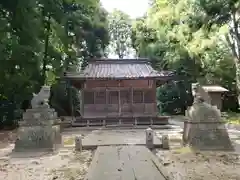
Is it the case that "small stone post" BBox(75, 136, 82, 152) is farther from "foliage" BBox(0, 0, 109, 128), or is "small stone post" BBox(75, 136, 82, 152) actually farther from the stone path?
"foliage" BBox(0, 0, 109, 128)

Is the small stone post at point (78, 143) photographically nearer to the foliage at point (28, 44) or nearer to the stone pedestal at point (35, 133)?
the stone pedestal at point (35, 133)

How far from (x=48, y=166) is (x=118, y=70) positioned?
18226 millimetres

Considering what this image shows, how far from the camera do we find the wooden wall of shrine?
23.8m

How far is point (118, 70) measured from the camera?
26375 millimetres

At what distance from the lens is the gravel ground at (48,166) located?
7371 millimetres

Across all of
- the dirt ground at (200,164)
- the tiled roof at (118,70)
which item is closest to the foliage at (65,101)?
the tiled roof at (118,70)

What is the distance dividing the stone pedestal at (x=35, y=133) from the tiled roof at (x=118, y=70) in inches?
466

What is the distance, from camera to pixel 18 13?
1853cm

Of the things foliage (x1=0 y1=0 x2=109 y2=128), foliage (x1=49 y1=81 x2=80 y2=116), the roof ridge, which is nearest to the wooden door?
foliage (x1=0 y1=0 x2=109 y2=128)

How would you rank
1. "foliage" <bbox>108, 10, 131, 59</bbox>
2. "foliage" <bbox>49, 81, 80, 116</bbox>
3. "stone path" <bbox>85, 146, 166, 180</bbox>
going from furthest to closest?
1. "foliage" <bbox>108, 10, 131, 59</bbox>
2. "foliage" <bbox>49, 81, 80, 116</bbox>
3. "stone path" <bbox>85, 146, 166, 180</bbox>

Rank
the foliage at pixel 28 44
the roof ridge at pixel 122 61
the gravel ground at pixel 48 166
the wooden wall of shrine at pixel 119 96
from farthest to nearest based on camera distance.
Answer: the roof ridge at pixel 122 61 → the wooden wall of shrine at pixel 119 96 → the foliage at pixel 28 44 → the gravel ground at pixel 48 166

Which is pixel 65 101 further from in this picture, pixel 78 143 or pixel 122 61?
pixel 78 143

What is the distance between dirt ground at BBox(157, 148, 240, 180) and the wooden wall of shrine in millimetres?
12769

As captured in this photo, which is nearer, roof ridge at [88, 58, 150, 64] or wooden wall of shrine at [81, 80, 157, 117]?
wooden wall of shrine at [81, 80, 157, 117]
